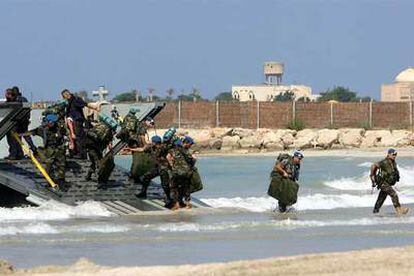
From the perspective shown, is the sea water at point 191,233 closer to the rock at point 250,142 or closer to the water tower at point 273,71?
the rock at point 250,142

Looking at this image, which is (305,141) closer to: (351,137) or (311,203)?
(351,137)

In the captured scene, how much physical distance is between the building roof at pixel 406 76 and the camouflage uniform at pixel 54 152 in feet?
374

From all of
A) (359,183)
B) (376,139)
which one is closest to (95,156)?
(359,183)

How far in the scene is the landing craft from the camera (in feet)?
72.2

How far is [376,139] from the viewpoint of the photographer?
242ft

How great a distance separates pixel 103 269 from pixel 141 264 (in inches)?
71.2

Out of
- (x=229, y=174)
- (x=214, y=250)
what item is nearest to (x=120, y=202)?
(x=214, y=250)

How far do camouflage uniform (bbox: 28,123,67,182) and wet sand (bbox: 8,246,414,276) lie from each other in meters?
8.50

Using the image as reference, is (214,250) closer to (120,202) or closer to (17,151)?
(120,202)

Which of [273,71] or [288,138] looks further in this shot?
[273,71]

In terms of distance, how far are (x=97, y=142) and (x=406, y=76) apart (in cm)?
11710

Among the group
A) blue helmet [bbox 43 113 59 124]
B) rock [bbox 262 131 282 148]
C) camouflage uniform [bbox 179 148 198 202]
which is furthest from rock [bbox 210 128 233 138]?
blue helmet [bbox 43 113 59 124]

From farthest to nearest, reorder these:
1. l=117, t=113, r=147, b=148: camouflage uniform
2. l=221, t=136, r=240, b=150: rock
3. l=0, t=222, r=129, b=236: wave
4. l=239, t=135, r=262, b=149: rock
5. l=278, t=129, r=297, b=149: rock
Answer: l=221, t=136, r=240, b=150: rock, l=239, t=135, r=262, b=149: rock, l=278, t=129, r=297, b=149: rock, l=117, t=113, r=147, b=148: camouflage uniform, l=0, t=222, r=129, b=236: wave

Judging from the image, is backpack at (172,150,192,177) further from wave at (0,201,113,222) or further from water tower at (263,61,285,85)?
water tower at (263,61,285,85)
